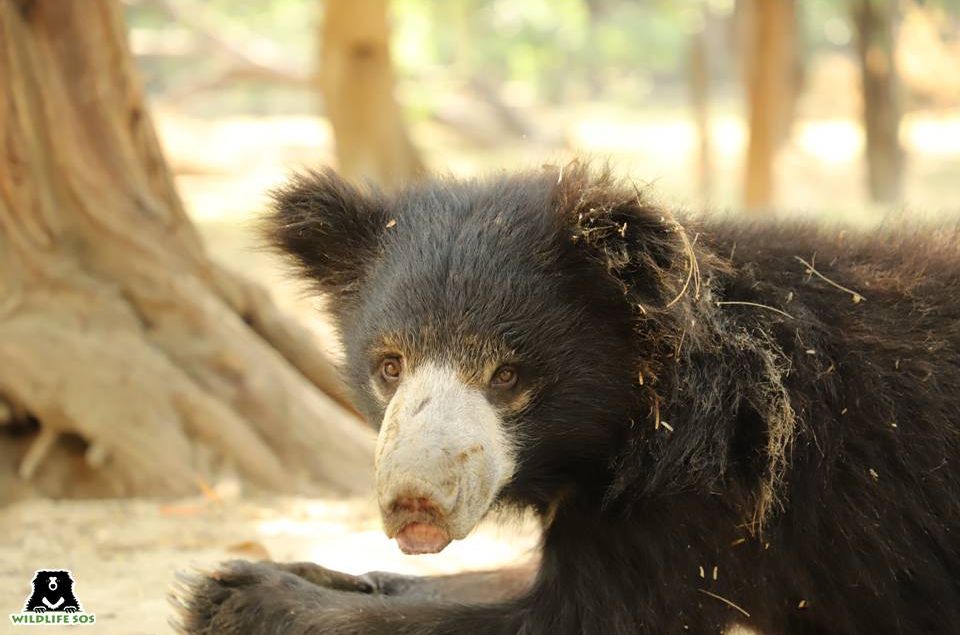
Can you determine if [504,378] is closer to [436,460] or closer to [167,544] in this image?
[436,460]

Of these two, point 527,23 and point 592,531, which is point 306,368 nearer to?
point 592,531

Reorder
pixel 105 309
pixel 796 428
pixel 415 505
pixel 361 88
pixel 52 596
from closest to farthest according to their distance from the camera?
pixel 415 505, pixel 796 428, pixel 52 596, pixel 105 309, pixel 361 88

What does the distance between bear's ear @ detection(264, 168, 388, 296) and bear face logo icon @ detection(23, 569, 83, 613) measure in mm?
1419

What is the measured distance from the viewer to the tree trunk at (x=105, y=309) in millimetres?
5355

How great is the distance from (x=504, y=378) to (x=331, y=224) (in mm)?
897

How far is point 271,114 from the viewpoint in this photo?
31562mm

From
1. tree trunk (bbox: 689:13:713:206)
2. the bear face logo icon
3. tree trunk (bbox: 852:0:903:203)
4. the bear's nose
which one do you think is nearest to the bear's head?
the bear's nose

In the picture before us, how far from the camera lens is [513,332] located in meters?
3.37

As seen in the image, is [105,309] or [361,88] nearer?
[105,309]

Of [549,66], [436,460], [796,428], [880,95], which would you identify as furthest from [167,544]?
[549,66]

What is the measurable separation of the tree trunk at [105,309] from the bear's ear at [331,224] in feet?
6.12

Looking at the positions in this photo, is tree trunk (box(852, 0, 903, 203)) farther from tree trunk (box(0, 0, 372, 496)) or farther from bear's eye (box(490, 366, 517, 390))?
bear's eye (box(490, 366, 517, 390))

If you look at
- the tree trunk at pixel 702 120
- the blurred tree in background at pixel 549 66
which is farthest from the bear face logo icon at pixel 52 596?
the tree trunk at pixel 702 120

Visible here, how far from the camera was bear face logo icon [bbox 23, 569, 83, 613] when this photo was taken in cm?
399
